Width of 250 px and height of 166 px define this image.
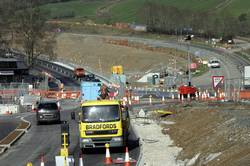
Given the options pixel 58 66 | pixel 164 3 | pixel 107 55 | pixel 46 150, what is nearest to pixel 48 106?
pixel 46 150

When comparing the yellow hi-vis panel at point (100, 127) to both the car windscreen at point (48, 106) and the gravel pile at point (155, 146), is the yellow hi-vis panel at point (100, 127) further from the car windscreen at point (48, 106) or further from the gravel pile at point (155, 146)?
the car windscreen at point (48, 106)

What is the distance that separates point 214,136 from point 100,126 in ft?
16.2

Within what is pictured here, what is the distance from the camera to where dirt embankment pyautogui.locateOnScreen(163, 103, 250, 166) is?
21.0 meters

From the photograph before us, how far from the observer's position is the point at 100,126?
94.4ft

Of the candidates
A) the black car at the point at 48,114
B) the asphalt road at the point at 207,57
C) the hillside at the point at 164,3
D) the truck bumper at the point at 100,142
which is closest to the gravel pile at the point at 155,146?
the truck bumper at the point at 100,142

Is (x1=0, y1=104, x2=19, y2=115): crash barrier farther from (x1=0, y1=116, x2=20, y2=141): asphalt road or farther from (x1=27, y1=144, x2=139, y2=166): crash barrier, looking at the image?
(x1=27, y1=144, x2=139, y2=166): crash barrier

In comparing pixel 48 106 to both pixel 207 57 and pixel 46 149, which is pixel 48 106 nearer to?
pixel 46 149

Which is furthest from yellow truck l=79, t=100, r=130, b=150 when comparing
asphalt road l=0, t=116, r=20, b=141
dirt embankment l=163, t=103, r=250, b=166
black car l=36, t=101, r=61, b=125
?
black car l=36, t=101, r=61, b=125

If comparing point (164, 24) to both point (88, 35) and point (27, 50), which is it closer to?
point (88, 35)

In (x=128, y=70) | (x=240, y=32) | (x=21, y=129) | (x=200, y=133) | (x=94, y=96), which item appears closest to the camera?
(x=200, y=133)

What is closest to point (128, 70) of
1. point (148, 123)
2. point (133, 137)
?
point (148, 123)

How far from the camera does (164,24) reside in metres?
154

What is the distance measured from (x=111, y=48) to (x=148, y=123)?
90051 mm

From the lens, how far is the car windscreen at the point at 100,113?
29.1m
